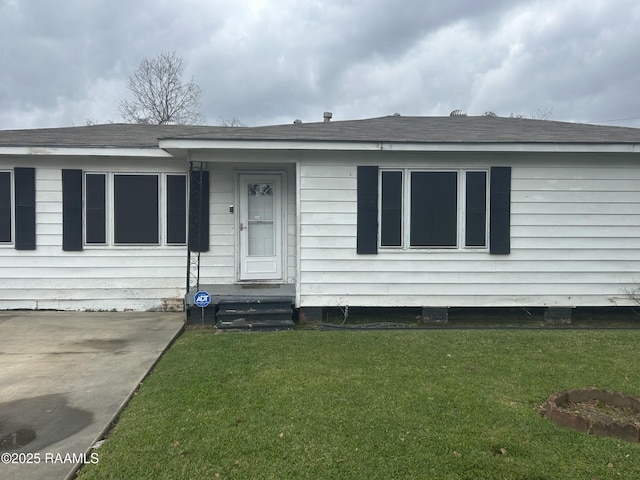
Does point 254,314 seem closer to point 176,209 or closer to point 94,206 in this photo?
point 176,209

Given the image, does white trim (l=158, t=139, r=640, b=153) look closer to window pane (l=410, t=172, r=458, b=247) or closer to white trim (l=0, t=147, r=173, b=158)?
window pane (l=410, t=172, r=458, b=247)

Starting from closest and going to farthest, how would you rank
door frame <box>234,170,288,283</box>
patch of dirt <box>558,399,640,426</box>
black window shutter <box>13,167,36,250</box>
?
patch of dirt <box>558,399,640,426</box> < black window shutter <box>13,167,36,250</box> < door frame <box>234,170,288,283</box>

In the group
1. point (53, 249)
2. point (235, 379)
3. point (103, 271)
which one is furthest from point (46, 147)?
point (235, 379)

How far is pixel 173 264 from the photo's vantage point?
7.32 metres

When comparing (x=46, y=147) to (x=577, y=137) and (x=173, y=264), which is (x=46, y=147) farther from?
(x=577, y=137)

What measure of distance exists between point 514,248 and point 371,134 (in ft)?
9.08

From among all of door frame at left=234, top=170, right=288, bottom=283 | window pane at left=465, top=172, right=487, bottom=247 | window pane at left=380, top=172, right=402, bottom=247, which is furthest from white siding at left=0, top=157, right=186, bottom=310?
window pane at left=465, top=172, right=487, bottom=247

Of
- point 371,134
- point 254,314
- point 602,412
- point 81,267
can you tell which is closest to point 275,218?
point 254,314

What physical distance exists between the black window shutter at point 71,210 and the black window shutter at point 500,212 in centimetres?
637

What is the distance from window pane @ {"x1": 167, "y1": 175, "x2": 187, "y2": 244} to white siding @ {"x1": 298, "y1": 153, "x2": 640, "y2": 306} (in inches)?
81.5

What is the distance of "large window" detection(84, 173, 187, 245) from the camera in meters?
7.13

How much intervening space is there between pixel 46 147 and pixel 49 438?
494cm

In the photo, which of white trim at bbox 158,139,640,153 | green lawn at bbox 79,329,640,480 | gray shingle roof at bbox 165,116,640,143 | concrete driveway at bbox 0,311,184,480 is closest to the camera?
green lawn at bbox 79,329,640,480

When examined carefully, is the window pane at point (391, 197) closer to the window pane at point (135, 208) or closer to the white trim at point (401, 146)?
the white trim at point (401, 146)
